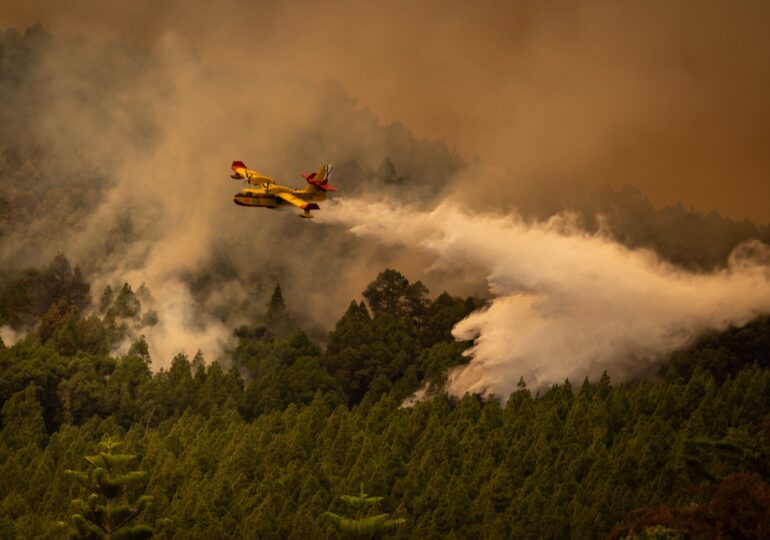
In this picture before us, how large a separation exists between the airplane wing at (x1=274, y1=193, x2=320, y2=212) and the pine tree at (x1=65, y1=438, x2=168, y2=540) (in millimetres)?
15861

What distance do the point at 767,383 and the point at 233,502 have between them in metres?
30.0

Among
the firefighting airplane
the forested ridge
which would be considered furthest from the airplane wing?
the forested ridge

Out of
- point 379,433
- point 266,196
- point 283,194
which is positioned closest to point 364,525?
point 283,194

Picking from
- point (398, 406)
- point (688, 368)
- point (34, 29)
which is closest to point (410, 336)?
point (398, 406)

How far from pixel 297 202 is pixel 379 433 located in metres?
18.0

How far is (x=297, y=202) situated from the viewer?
107 m

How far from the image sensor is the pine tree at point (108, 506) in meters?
98.9

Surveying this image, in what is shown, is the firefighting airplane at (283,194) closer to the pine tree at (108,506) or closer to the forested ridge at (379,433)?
the forested ridge at (379,433)

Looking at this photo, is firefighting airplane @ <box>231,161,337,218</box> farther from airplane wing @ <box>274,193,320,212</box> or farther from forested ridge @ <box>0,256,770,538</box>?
forested ridge @ <box>0,256,770,538</box>

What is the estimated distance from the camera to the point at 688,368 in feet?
422

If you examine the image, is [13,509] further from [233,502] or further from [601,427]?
[601,427]

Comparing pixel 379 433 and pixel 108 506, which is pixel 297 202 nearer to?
pixel 379 433

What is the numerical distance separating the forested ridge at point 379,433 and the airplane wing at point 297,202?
46.9ft

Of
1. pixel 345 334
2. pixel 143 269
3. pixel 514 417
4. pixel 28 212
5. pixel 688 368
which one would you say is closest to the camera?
pixel 514 417
